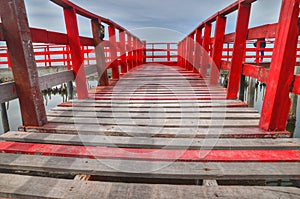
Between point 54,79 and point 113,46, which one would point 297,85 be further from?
point 113,46

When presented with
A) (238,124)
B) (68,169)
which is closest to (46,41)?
(68,169)

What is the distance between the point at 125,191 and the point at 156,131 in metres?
0.83

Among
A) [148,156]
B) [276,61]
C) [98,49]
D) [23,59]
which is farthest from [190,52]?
[148,156]

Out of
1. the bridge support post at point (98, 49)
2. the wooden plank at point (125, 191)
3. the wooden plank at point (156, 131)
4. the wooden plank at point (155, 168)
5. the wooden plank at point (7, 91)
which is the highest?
the bridge support post at point (98, 49)

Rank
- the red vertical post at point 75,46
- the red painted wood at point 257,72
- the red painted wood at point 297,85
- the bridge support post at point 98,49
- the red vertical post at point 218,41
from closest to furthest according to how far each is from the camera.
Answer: the red painted wood at point 297,85, the red painted wood at point 257,72, the red vertical post at point 75,46, the red vertical post at point 218,41, the bridge support post at point 98,49

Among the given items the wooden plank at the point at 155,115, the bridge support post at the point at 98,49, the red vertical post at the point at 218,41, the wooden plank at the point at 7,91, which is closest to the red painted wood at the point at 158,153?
the wooden plank at the point at 7,91

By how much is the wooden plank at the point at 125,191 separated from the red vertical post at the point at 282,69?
0.80 metres

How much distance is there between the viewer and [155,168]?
52.1 inches

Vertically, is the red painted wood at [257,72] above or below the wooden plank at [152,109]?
above

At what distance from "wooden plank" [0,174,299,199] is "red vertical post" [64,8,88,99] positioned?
2.10 metres

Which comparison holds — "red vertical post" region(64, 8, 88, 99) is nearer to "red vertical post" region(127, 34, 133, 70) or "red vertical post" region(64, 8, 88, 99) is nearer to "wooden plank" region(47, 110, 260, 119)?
"wooden plank" region(47, 110, 260, 119)

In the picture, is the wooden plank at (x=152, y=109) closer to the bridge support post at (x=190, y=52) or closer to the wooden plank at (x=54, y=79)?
the wooden plank at (x=54, y=79)

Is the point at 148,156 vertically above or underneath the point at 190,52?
underneath

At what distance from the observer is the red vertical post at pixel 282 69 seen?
1488 millimetres
